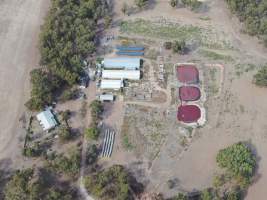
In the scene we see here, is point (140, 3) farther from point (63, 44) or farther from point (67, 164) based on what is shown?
point (67, 164)

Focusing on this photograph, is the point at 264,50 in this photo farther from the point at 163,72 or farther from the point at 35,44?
the point at 35,44

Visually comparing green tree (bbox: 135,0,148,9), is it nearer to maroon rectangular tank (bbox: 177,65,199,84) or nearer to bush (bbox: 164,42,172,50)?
bush (bbox: 164,42,172,50)

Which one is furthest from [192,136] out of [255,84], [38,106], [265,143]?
[38,106]

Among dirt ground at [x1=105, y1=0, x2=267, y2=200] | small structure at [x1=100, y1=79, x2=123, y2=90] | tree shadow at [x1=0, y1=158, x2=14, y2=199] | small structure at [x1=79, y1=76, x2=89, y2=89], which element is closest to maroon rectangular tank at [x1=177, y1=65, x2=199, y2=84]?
dirt ground at [x1=105, y1=0, x2=267, y2=200]

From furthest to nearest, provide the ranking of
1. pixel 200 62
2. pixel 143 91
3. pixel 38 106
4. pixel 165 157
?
pixel 200 62
pixel 143 91
pixel 38 106
pixel 165 157

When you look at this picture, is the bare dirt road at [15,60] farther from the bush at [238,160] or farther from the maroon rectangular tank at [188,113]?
the bush at [238,160]

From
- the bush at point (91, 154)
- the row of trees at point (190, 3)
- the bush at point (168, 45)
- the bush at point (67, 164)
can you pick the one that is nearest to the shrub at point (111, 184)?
the bush at point (67, 164)
